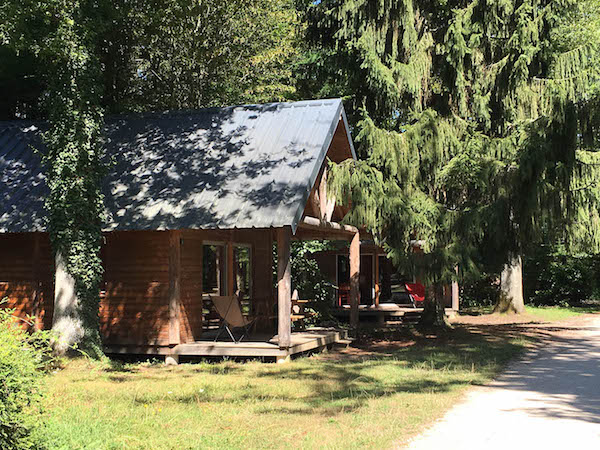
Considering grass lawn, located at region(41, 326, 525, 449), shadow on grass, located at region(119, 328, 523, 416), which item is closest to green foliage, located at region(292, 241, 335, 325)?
Result: shadow on grass, located at region(119, 328, 523, 416)

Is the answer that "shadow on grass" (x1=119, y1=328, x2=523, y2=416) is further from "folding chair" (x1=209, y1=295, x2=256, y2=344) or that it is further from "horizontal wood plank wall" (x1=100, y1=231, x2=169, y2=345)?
"horizontal wood plank wall" (x1=100, y1=231, x2=169, y2=345)

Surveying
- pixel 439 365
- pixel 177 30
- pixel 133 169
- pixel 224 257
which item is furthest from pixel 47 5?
pixel 177 30

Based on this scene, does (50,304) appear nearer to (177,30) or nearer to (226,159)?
(226,159)

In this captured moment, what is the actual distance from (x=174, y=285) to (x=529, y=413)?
7.52m

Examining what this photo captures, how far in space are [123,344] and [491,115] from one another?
10.9 metres

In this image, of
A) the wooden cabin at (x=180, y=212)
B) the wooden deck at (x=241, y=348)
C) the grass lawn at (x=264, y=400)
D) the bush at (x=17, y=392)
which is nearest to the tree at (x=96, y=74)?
the wooden cabin at (x=180, y=212)

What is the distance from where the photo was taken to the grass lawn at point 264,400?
6.63 metres

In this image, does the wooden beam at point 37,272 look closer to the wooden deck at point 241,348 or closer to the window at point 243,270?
the wooden deck at point 241,348

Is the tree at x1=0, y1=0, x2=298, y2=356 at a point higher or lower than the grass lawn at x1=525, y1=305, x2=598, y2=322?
higher

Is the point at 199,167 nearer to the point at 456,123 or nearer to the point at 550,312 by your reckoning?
the point at 456,123

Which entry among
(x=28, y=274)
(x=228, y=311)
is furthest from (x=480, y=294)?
(x=28, y=274)

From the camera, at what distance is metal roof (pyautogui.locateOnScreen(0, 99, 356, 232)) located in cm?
1252

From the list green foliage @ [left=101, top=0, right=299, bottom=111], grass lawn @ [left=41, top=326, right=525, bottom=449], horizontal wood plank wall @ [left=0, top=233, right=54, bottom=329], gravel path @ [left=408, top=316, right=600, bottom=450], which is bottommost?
gravel path @ [left=408, top=316, right=600, bottom=450]

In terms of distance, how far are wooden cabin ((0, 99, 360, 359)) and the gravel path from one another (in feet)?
14.5
